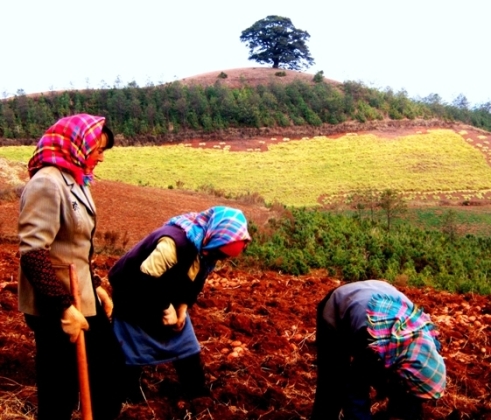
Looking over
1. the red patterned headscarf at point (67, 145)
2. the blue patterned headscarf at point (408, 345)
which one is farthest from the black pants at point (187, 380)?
the red patterned headscarf at point (67, 145)

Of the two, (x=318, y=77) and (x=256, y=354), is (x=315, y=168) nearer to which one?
(x=318, y=77)

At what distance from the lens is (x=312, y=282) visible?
7695 millimetres

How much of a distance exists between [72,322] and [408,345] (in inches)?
50.5

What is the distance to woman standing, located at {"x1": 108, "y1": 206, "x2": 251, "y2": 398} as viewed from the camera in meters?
2.73

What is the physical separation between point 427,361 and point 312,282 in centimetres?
541

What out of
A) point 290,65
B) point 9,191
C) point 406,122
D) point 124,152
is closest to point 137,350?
point 9,191

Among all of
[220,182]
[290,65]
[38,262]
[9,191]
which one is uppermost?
[290,65]

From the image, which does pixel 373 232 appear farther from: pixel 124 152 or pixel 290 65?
pixel 290 65

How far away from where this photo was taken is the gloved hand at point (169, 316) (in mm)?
2943

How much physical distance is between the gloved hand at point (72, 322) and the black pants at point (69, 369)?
0.08 meters

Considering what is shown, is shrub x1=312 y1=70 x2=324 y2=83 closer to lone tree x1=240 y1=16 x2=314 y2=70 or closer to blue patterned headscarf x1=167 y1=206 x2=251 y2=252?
lone tree x1=240 y1=16 x2=314 y2=70

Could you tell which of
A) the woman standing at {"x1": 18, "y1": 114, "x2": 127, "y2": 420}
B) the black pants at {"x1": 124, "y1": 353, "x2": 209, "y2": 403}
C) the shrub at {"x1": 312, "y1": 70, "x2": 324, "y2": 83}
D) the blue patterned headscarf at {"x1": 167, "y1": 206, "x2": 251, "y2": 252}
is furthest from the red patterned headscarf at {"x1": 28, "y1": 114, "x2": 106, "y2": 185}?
the shrub at {"x1": 312, "y1": 70, "x2": 324, "y2": 83}

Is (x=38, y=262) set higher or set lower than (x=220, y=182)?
higher

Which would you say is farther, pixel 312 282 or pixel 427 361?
pixel 312 282
